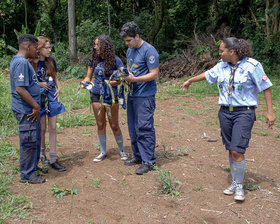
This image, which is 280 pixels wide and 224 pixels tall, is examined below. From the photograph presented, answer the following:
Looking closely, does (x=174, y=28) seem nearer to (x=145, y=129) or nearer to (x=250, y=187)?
(x=145, y=129)

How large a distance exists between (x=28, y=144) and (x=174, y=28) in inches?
604

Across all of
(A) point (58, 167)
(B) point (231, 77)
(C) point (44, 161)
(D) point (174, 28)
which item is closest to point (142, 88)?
(B) point (231, 77)

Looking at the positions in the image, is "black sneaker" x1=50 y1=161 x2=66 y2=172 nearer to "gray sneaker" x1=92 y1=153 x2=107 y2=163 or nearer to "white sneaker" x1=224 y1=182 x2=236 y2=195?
"gray sneaker" x1=92 y1=153 x2=107 y2=163

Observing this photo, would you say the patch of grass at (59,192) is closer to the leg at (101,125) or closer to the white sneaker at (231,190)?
the leg at (101,125)

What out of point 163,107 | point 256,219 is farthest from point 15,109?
point 163,107

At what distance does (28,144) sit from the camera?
3.92 metres

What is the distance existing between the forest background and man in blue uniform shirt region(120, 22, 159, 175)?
9.34m

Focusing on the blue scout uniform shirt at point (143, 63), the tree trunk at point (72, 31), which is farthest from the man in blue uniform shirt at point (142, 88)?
the tree trunk at point (72, 31)

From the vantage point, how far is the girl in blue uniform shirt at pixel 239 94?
11.7 feet

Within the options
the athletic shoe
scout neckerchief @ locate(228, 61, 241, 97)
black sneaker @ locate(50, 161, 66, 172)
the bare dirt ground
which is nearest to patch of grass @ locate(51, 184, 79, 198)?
the bare dirt ground

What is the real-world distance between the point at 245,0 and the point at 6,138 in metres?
14.5

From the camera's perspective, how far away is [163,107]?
8.56m

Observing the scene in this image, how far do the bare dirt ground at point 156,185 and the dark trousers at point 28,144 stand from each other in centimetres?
19

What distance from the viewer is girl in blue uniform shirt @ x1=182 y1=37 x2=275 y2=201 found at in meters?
3.56
